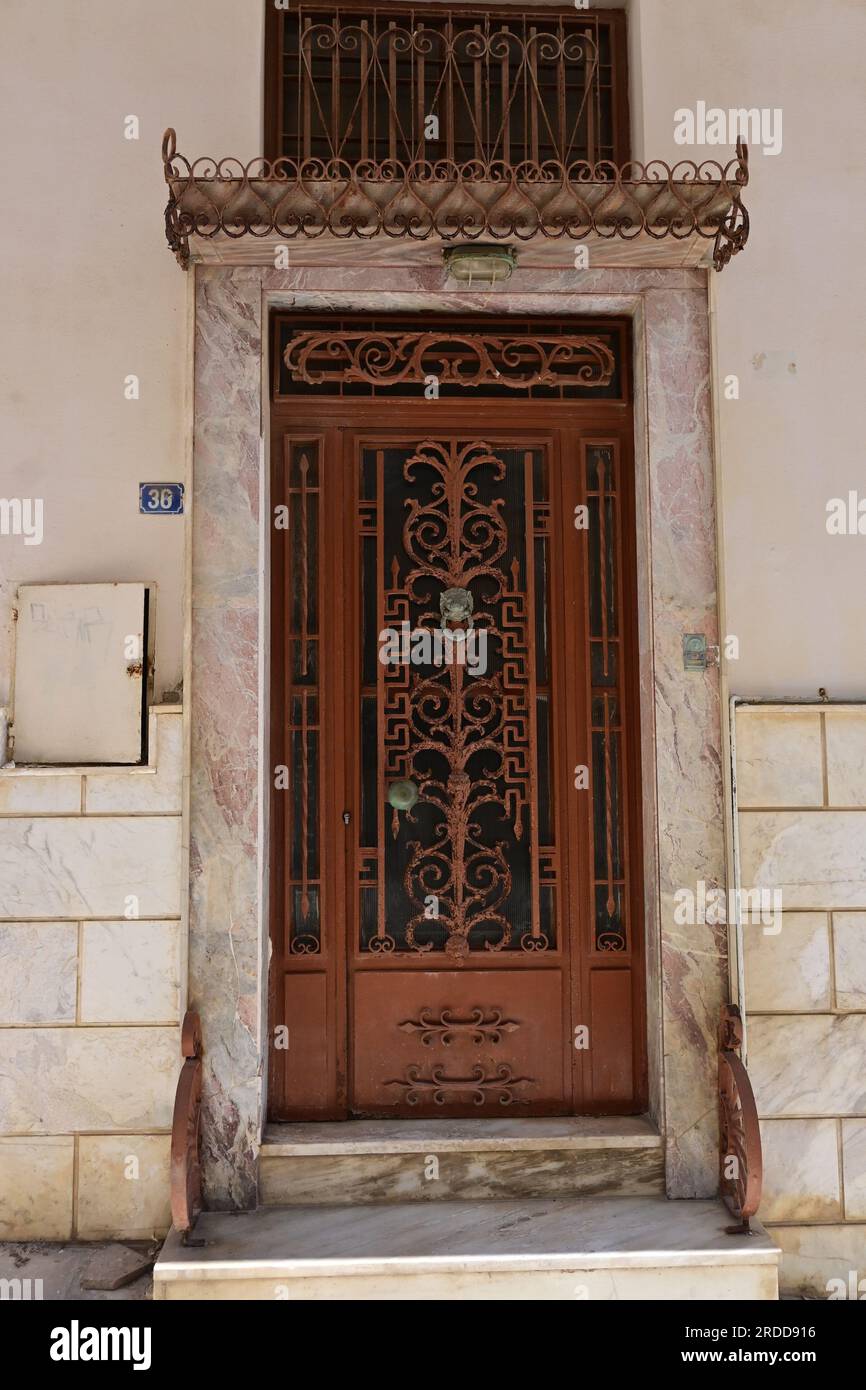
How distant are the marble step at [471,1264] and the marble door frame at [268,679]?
0.29 meters

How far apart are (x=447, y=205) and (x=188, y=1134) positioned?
3.09m

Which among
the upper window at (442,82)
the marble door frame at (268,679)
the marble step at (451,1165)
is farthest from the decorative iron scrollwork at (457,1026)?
the upper window at (442,82)

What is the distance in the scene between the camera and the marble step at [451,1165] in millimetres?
3574

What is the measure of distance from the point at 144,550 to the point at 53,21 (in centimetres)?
206

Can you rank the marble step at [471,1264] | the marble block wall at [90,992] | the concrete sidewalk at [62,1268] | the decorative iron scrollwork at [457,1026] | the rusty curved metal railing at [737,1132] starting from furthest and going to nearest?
the decorative iron scrollwork at [457,1026] → the marble block wall at [90,992] → the concrete sidewalk at [62,1268] → the rusty curved metal railing at [737,1132] → the marble step at [471,1264]

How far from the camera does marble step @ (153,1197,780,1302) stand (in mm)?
3182

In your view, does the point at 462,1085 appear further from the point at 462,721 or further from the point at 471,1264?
the point at 462,721

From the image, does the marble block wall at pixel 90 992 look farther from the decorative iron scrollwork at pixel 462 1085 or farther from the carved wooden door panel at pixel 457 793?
the decorative iron scrollwork at pixel 462 1085

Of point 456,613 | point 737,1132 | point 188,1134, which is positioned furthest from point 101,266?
point 737,1132

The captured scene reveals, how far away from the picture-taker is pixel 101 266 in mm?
3941

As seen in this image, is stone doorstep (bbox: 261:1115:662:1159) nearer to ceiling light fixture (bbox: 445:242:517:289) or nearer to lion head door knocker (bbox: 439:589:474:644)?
lion head door knocker (bbox: 439:589:474:644)

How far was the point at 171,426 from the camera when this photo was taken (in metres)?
3.92

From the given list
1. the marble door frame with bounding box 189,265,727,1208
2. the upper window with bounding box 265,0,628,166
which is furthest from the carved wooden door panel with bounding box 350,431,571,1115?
the upper window with bounding box 265,0,628,166

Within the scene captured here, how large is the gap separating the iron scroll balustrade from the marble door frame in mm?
232
